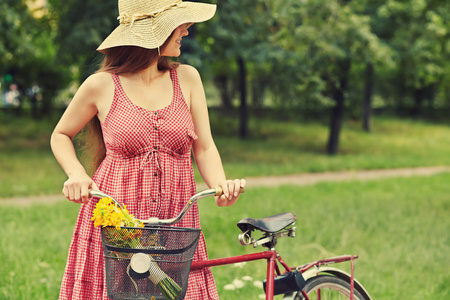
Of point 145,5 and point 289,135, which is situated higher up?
point 145,5

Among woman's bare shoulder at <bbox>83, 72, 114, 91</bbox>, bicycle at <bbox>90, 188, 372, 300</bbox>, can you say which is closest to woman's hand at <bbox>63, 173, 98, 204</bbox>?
bicycle at <bbox>90, 188, 372, 300</bbox>

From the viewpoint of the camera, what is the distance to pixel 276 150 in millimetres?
19797

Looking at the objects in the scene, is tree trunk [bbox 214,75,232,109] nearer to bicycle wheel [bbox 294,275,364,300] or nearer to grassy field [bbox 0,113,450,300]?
grassy field [bbox 0,113,450,300]

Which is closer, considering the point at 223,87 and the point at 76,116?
the point at 76,116

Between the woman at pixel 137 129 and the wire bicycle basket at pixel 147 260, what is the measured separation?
428mm

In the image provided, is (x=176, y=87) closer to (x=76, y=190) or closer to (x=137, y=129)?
(x=137, y=129)

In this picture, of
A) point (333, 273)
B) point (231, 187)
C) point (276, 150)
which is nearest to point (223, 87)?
point (276, 150)

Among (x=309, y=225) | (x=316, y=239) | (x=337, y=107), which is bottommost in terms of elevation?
(x=337, y=107)

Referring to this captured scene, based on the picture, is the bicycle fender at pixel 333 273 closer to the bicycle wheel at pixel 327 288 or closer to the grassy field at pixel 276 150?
the bicycle wheel at pixel 327 288

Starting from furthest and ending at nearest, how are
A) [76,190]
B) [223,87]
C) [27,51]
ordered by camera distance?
[223,87], [27,51], [76,190]

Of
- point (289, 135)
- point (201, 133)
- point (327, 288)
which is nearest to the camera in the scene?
point (201, 133)

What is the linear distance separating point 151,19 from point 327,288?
1.48 metres

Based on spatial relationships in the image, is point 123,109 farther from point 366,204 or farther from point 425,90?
point 425,90

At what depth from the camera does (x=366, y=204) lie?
9.61m
